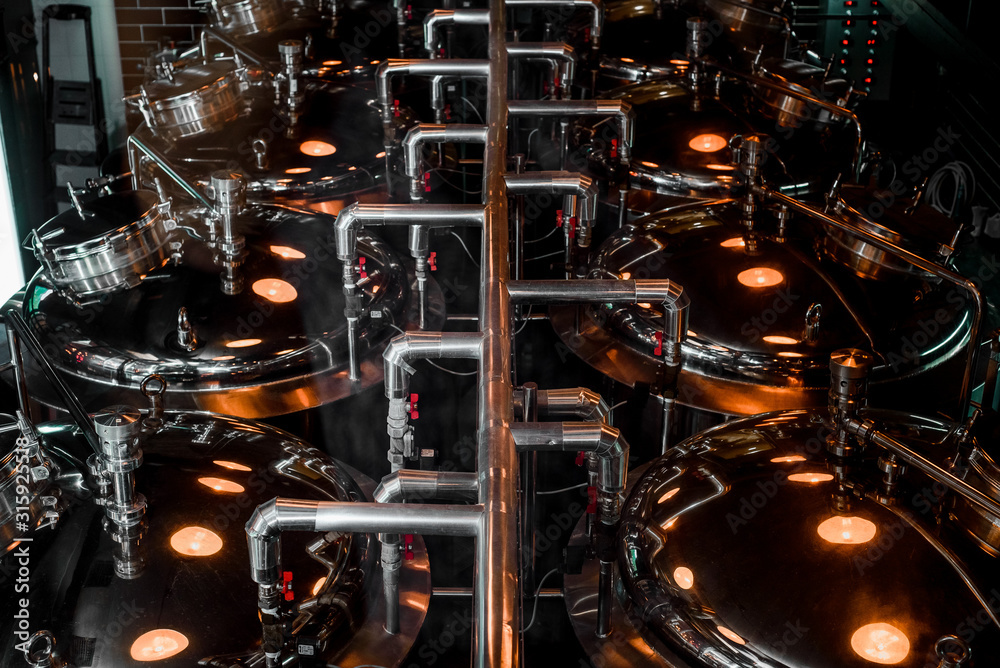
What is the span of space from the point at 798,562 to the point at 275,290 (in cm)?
229

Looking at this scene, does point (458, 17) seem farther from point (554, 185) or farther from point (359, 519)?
point (359, 519)

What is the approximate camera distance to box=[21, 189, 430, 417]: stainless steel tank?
3736 mm

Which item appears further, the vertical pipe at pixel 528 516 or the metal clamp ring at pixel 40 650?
the vertical pipe at pixel 528 516

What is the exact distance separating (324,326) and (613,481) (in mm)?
1772

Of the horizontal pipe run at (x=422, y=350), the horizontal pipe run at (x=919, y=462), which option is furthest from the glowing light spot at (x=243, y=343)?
the horizontal pipe run at (x=919, y=462)

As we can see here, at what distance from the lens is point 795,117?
5293mm

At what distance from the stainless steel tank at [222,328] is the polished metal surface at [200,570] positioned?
48 centimetres

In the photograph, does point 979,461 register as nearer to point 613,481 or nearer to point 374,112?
point 613,481

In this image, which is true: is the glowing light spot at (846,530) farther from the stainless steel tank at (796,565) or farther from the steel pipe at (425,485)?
the steel pipe at (425,485)

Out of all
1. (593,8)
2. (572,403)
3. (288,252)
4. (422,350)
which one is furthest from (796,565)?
(593,8)

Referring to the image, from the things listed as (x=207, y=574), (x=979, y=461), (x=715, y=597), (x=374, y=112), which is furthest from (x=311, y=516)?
(x=374, y=112)

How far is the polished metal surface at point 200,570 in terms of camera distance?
248 cm

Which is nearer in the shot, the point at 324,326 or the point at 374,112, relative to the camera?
the point at 324,326

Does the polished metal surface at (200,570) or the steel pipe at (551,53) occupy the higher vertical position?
the steel pipe at (551,53)
